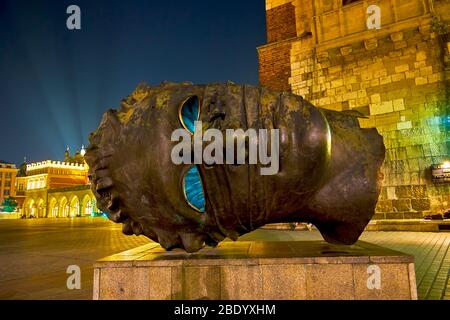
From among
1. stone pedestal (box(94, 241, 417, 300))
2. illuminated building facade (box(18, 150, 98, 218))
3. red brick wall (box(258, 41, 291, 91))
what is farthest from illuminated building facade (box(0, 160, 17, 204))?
stone pedestal (box(94, 241, 417, 300))

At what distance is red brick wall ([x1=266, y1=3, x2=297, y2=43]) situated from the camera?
45.4ft

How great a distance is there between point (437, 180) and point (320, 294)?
958 centimetres

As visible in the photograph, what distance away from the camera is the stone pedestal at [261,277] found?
2.67 m

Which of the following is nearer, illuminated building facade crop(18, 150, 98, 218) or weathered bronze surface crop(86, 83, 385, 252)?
weathered bronze surface crop(86, 83, 385, 252)

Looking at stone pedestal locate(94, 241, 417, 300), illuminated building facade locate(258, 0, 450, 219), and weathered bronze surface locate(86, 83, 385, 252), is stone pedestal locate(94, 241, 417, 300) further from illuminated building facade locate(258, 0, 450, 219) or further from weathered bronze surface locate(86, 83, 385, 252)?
illuminated building facade locate(258, 0, 450, 219)

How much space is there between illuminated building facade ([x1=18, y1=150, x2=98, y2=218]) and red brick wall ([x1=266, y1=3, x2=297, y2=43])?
51893 millimetres

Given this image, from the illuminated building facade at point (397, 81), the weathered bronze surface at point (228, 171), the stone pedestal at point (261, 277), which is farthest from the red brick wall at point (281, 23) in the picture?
the stone pedestal at point (261, 277)

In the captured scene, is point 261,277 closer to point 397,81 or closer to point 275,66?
point 397,81

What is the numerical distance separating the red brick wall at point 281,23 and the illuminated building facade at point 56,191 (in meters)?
51.9

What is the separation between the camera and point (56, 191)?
67.8 m

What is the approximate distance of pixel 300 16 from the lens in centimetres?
1352

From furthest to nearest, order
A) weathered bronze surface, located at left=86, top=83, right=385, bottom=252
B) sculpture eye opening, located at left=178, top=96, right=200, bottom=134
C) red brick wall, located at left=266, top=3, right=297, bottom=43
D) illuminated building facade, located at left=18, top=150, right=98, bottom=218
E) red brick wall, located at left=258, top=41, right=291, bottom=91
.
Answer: illuminated building facade, located at left=18, top=150, right=98, bottom=218 → red brick wall, located at left=266, top=3, right=297, bottom=43 → red brick wall, located at left=258, top=41, right=291, bottom=91 → sculpture eye opening, located at left=178, top=96, right=200, bottom=134 → weathered bronze surface, located at left=86, top=83, right=385, bottom=252

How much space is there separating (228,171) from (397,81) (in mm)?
10839

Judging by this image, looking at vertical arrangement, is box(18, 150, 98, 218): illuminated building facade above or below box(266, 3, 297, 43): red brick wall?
below
